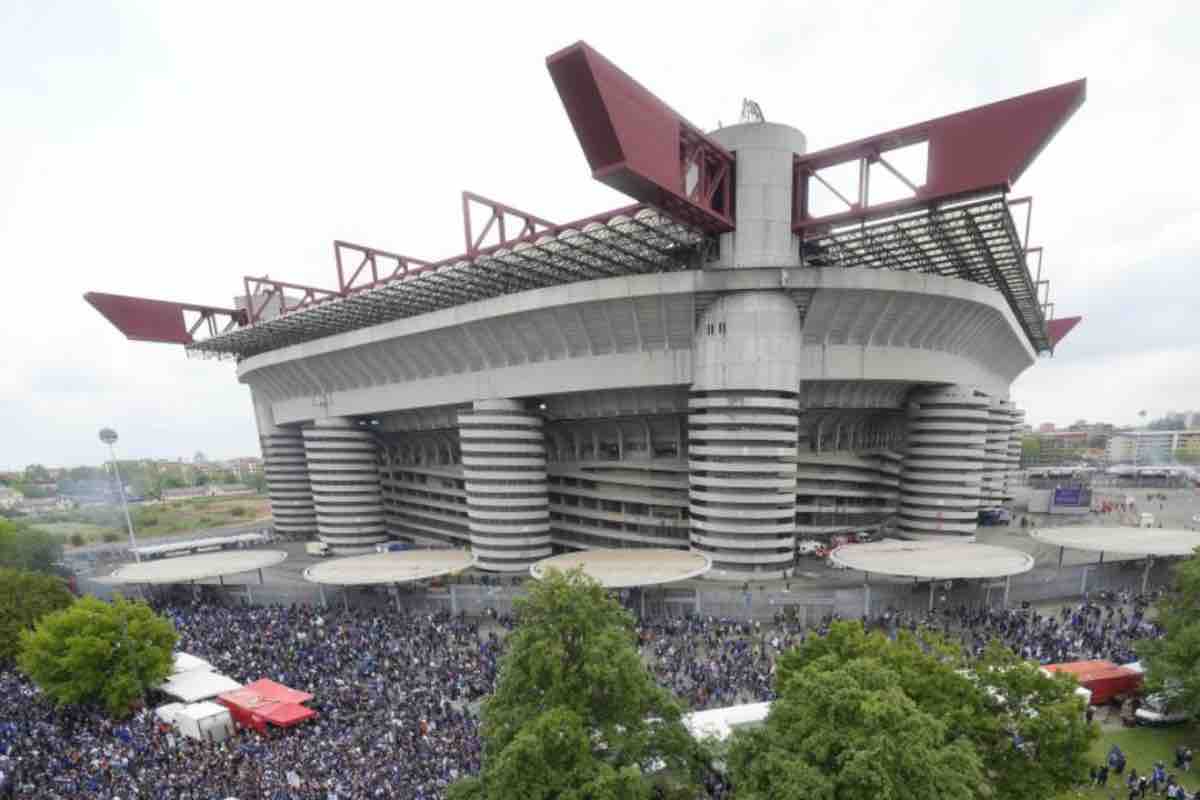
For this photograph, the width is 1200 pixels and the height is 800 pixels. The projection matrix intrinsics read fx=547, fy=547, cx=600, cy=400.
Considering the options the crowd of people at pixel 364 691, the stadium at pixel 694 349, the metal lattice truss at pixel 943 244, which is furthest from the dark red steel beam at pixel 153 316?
the metal lattice truss at pixel 943 244

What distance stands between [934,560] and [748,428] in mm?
13455

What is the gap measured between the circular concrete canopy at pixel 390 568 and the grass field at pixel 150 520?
6894 centimetres

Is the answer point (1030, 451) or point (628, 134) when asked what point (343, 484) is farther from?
point (1030, 451)

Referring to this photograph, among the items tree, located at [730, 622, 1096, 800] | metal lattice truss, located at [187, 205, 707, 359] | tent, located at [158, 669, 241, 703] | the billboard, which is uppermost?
metal lattice truss, located at [187, 205, 707, 359]

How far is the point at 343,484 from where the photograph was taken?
57.7 metres

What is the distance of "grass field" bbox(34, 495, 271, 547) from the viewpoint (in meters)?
90.6

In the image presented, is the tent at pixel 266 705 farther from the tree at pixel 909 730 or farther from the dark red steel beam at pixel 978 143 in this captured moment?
the dark red steel beam at pixel 978 143

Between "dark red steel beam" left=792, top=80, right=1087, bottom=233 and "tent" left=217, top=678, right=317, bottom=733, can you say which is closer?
"tent" left=217, top=678, right=317, bottom=733

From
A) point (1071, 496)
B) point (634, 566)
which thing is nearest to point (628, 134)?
point (634, 566)

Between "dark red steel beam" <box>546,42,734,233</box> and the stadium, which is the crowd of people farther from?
"dark red steel beam" <box>546,42,734,233</box>

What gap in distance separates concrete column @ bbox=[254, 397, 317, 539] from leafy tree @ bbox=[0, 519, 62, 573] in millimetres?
20805

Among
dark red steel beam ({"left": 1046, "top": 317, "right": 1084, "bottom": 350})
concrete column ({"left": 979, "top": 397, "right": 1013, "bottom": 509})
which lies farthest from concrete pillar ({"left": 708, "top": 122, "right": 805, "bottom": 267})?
dark red steel beam ({"left": 1046, "top": 317, "right": 1084, "bottom": 350})

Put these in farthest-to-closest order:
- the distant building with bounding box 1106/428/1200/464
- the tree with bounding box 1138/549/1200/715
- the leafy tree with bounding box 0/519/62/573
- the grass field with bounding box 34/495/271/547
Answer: the distant building with bounding box 1106/428/1200/464, the grass field with bounding box 34/495/271/547, the leafy tree with bounding box 0/519/62/573, the tree with bounding box 1138/549/1200/715

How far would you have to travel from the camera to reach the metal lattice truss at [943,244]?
30.5 metres
